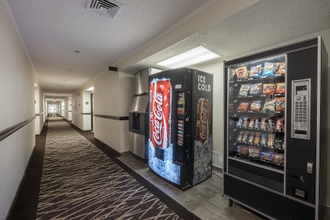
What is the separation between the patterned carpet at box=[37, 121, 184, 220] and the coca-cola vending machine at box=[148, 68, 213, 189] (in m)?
0.59

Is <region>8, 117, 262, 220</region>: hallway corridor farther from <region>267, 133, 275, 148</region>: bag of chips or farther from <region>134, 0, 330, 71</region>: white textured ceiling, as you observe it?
<region>134, 0, 330, 71</region>: white textured ceiling

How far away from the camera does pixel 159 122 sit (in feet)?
9.07

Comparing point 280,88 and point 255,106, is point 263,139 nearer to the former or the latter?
point 255,106

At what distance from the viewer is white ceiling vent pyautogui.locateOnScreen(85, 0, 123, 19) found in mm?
1683

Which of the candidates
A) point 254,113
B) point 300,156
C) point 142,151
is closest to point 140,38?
point 254,113

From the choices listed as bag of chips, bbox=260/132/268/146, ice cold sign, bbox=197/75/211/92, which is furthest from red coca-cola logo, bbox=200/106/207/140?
bag of chips, bbox=260/132/268/146

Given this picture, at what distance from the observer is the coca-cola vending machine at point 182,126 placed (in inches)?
93.4

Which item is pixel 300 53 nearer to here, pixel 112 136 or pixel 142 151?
pixel 142 151

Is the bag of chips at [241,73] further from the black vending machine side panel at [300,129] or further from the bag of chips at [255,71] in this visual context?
the black vending machine side panel at [300,129]

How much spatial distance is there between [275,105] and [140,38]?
2.26 m

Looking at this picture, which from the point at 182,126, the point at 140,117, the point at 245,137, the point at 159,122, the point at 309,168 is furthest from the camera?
the point at 140,117

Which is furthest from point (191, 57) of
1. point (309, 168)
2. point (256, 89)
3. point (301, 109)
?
point (309, 168)

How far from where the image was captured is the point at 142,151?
11.8 feet

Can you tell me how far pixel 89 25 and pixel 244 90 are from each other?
242cm
